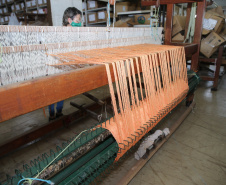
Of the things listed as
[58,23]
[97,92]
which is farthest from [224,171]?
[58,23]

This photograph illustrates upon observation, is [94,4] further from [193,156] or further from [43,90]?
[43,90]

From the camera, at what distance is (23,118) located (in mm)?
2365

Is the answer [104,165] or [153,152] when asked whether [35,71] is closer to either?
[104,165]

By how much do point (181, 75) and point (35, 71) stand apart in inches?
51.1

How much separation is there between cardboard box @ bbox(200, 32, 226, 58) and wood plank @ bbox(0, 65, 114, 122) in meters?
3.26

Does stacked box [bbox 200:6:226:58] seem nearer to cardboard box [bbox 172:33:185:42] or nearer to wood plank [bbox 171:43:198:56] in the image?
cardboard box [bbox 172:33:185:42]

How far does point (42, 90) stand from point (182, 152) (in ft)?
4.87

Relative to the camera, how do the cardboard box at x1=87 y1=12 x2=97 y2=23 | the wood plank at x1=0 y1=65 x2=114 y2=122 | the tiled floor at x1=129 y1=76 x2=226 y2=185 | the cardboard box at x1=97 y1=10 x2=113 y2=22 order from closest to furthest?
the wood plank at x1=0 y1=65 x2=114 y2=122 → the tiled floor at x1=129 y1=76 x2=226 y2=185 → the cardboard box at x1=97 y1=10 x2=113 y2=22 → the cardboard box at x1=87 y1=12 x2=97 y2=23

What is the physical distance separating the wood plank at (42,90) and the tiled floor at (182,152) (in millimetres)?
930

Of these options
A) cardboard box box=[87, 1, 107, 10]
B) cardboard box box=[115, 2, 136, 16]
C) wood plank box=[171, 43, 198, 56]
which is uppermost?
cardboard box box=[87, 1, 107, 10]

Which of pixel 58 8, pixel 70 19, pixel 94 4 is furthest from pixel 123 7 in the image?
pixel 70 19

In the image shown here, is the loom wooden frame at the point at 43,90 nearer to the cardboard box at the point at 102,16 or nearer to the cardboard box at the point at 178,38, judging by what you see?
the cardboard box at the point at 178,38

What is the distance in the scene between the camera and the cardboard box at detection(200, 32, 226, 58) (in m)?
3.25

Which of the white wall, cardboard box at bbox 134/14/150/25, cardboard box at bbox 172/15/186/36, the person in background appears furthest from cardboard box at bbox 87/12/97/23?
the person in background
